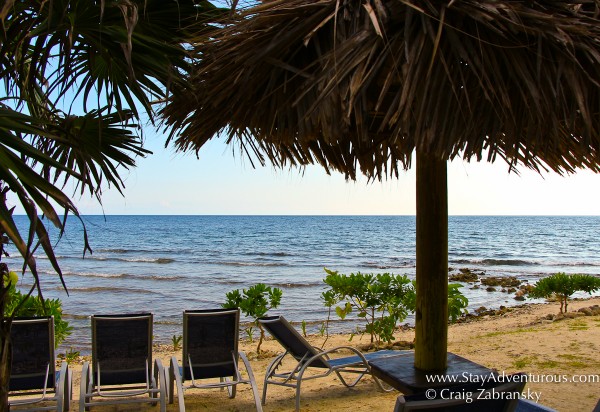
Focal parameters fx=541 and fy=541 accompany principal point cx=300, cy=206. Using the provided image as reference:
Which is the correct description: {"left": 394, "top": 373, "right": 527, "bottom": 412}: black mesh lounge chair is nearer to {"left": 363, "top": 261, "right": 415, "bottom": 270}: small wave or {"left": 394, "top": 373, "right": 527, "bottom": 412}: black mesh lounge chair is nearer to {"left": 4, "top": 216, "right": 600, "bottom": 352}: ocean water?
{"left": 4, "top": 216, "right": 600, "bottom": 352}: ocean water

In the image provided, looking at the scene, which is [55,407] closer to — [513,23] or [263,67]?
[263,67]

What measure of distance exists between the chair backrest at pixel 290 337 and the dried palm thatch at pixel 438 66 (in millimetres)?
2062

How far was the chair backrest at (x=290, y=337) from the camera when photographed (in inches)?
175

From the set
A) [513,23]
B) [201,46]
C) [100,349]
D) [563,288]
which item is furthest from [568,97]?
[563,288]

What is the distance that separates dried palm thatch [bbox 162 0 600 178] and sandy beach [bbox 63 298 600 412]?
Answer: 8.41 feet

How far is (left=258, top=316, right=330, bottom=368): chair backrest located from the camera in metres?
4.45

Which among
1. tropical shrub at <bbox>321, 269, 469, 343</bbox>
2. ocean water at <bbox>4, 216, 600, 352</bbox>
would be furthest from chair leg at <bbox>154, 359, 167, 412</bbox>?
tropical shrub at <bbox>321, 269, 469, 343</bbox>

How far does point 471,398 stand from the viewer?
2.10 m

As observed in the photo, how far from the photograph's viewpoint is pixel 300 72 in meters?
2.67

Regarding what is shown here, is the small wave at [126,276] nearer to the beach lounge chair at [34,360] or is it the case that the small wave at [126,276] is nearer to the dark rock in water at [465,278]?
the dark rock in water at [465,278]

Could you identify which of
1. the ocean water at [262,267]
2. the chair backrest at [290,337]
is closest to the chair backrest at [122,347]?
the ocean water at [262,267]

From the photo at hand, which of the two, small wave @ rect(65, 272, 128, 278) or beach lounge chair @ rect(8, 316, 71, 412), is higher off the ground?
beach lounge chair @ rect(8, 316, 71, 412)

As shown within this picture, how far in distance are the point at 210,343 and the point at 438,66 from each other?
3.01 meters

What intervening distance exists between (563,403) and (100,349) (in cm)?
365
